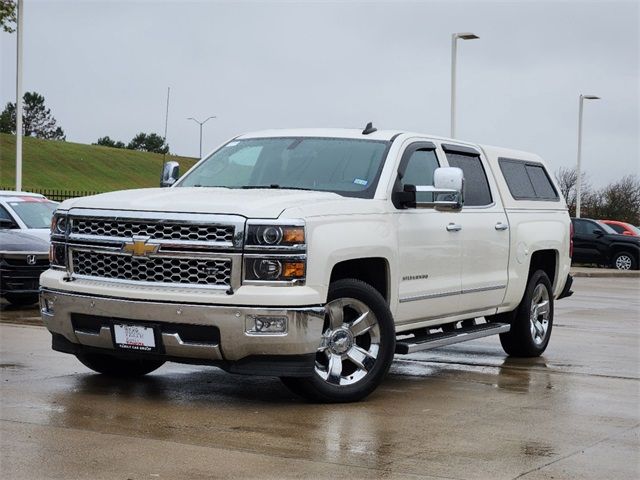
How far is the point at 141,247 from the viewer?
793cm

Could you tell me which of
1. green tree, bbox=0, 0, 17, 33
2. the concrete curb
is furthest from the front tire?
green tree, bbox=0, 0, 17, 33

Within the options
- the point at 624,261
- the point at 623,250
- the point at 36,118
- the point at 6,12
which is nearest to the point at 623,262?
the point at 624,261

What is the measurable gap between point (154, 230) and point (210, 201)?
1.41 feet

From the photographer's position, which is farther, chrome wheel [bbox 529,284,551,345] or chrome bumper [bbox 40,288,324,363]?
chrome wheel [bbox 529,284,551,345]

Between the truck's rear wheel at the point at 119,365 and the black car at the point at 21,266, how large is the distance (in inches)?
234

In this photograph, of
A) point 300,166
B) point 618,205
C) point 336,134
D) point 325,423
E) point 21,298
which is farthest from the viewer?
point 618,205

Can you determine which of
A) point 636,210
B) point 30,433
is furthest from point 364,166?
point 636,210

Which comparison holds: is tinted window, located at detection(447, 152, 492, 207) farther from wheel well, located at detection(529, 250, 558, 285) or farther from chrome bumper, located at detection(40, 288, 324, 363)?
chrome bumper, located at detection(40, 288, 324, 363)

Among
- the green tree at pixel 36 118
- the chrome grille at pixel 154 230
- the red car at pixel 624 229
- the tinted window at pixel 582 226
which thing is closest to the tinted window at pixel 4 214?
the chrome grille at pixel 154 230

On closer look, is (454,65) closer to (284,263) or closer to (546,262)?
(546,262)

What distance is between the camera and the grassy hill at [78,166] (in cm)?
8712

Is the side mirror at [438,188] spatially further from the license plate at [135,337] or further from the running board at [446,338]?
the license plate at [135,337]

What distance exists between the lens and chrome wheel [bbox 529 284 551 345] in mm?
11484

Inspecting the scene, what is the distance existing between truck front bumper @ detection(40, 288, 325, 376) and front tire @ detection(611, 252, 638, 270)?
2848 centimetres
